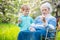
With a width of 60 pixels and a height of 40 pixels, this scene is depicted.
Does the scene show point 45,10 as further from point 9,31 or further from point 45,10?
point 9,31

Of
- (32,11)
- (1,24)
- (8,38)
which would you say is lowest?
(8,38)

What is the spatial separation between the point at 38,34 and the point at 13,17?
1.00ft

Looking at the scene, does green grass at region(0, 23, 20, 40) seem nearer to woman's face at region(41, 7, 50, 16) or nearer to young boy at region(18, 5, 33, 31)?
young boy at region(18, 5, 33, 31)

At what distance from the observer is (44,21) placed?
178cm

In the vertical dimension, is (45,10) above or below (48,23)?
above

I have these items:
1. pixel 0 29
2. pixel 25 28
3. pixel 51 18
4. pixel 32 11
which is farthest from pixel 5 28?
pixel 51 18

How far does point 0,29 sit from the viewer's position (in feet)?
5.89

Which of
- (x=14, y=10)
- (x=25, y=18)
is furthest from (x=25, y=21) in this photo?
(x=14, y=10)

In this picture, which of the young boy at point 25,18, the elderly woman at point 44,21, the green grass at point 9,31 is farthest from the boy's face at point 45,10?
the green grass at point 9,31

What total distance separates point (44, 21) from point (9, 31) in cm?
37

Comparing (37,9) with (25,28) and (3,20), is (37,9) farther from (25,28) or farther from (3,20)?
(3,20)

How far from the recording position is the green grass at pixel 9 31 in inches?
70.4

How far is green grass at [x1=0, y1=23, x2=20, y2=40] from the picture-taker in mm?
1787

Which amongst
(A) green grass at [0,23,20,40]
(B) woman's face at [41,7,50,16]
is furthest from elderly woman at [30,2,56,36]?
(A) green grass at [0,23,20,40]
